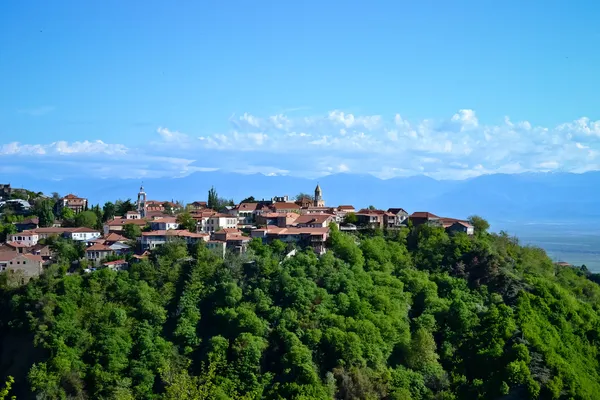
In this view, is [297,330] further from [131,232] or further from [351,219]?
[351,219]

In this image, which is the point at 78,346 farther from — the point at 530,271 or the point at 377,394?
the point at 530,271

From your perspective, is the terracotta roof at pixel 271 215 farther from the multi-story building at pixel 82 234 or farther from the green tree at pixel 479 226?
the green tree at pixel 479 226

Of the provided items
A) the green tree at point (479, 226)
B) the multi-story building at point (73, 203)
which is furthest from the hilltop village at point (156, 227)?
the green tree at point (479, 226)

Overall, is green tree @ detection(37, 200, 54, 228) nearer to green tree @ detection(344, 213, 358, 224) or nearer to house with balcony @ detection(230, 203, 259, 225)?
house with balcony @ detection(230, 203, 259, 225)

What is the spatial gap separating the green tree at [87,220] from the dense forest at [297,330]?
395 inches

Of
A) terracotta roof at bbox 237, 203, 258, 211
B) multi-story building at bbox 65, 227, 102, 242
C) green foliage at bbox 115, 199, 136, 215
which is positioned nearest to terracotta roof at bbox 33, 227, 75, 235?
multi-story building at bbox 65, 227, 102, 242

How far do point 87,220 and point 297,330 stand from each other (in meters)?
24.5

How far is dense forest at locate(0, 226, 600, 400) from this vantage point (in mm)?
31734

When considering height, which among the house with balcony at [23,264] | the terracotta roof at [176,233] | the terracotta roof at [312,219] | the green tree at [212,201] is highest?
the green tree at [212,201]

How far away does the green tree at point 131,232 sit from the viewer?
45.8m

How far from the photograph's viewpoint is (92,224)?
51469 millimetres

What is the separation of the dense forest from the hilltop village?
1.81 m

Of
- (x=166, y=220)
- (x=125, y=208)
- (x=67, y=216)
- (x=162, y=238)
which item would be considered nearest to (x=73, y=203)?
(x=67, y=216)

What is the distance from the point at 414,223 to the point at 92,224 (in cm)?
2580
